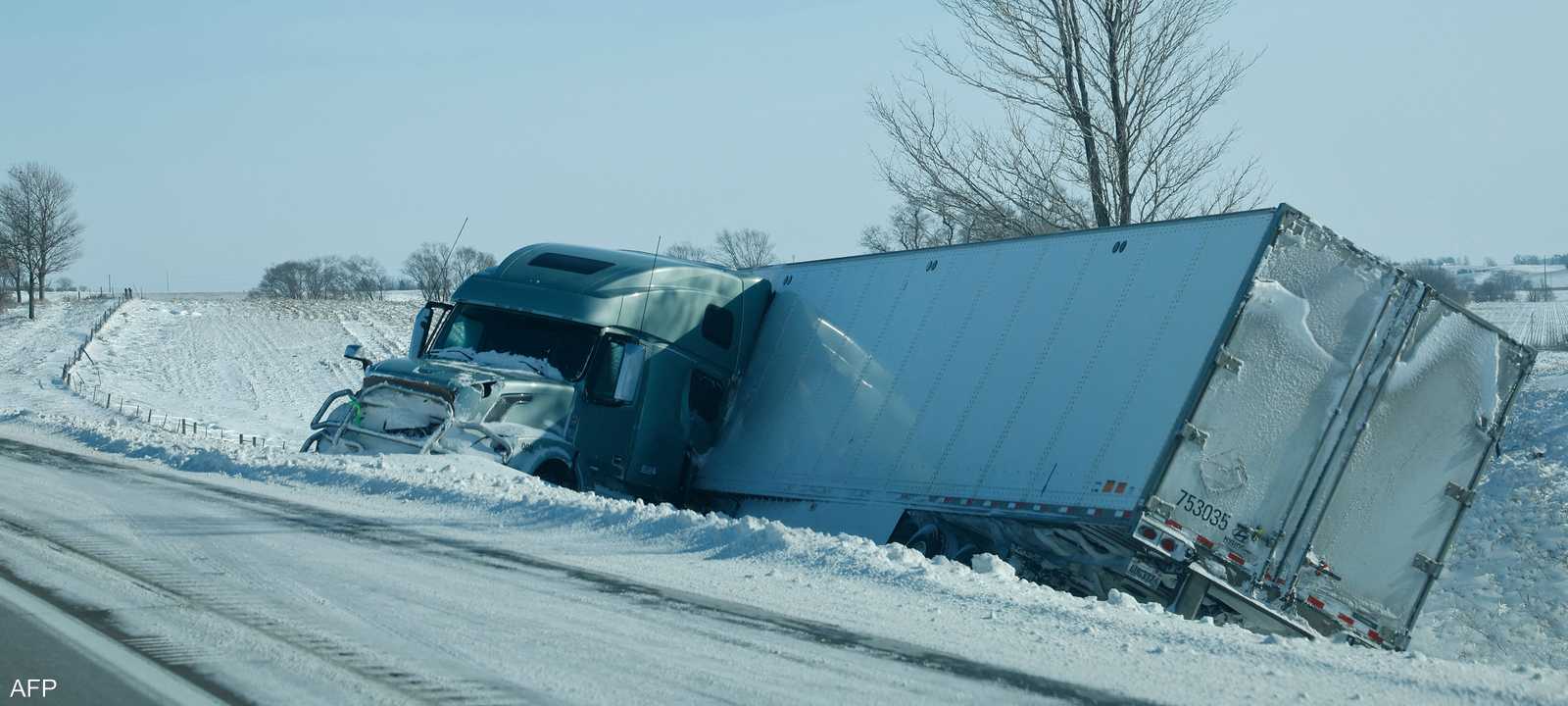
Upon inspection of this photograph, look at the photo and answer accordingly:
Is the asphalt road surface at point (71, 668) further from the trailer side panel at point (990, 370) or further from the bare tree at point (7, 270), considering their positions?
→ the bare tree at point (7, 270)

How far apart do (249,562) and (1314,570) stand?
24.9 feet

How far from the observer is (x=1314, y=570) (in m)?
9.81

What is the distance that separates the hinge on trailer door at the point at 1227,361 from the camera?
374 inches

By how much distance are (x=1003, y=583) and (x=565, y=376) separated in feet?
21.9

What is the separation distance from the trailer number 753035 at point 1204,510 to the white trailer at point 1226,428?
0.02 meters

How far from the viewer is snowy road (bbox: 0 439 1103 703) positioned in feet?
18.1

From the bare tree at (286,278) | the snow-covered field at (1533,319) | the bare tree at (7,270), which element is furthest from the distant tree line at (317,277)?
the snow-covered field at (1533,319)

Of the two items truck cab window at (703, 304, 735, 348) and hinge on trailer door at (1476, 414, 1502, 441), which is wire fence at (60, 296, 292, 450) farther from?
hinge on trailer door at (1476, 414, 1502, 441)

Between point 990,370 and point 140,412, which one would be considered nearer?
point 990,370

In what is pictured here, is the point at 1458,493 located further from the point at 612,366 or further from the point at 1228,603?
the point at 612,366

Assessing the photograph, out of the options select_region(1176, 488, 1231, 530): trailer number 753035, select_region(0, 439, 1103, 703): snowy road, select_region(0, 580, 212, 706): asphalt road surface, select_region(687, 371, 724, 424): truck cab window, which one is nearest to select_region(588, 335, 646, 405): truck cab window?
select_region(687, 371, 724, 424): truck cab window

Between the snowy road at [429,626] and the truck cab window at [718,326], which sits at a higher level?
the truck cab window at [718,326]

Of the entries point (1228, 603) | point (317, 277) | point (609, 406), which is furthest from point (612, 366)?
point (317, 277)

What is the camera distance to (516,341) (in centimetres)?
1433
